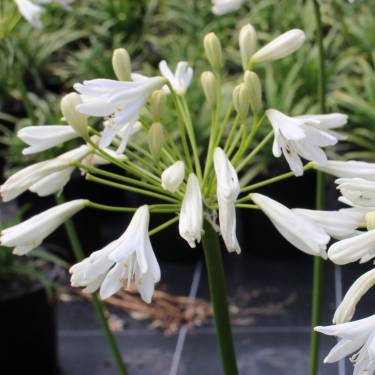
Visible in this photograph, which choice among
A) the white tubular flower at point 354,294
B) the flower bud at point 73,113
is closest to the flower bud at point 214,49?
the flower bud at point 73,113

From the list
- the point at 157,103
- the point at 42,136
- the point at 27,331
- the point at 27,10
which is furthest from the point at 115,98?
the point at 27,331

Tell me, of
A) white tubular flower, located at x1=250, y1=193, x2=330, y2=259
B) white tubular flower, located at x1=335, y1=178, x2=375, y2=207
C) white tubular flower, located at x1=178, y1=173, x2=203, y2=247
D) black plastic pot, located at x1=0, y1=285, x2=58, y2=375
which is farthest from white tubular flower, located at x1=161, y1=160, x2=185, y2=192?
black plastic pot, located at x1=0, y1=285, x2=58, y2=375

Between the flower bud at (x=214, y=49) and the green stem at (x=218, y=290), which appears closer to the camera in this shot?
the green stem at (x=218, y=290)

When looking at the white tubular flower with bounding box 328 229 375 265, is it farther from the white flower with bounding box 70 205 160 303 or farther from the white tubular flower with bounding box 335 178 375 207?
the white flower with bounding box 70 205 160 303

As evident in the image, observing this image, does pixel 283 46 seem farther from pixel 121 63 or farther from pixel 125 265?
pixel 125 265

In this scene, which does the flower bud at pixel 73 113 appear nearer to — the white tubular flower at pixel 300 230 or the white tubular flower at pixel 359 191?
the white tubular flower at pixel 300 230

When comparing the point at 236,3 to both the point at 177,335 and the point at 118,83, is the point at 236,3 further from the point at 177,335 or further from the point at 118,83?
the point at 177,335

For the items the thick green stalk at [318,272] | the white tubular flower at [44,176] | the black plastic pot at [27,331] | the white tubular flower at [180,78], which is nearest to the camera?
the white tubular flower at [44,176]
